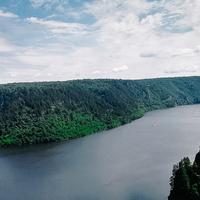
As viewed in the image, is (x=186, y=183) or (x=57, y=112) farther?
(x=57, y=112)

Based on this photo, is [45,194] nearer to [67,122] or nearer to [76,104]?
[67,122]

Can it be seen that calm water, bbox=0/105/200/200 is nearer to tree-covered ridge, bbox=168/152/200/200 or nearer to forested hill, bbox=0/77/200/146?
tree-covered ridge, bbox=168/152/200/200

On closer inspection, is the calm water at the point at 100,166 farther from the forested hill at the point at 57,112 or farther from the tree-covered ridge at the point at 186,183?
the forested hill at the point at 57,112

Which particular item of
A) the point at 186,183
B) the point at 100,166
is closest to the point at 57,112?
the point at 100,166

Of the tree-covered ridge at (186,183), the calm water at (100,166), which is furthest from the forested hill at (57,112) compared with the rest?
the tree-covered ridge at (186,183)

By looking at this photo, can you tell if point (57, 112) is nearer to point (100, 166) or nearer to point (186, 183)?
point (100, 166)
